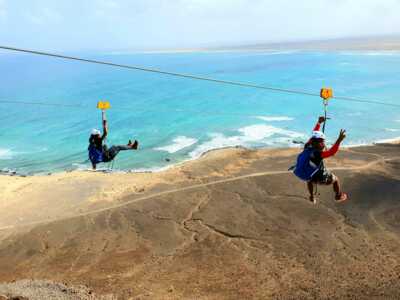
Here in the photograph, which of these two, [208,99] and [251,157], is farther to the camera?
[208,99]

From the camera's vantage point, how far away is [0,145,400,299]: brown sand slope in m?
13.0

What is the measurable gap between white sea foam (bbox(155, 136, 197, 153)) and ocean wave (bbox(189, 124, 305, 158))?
147 centimetres

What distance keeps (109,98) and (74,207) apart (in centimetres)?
4270

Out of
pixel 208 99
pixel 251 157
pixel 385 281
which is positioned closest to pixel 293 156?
pixel 251 157

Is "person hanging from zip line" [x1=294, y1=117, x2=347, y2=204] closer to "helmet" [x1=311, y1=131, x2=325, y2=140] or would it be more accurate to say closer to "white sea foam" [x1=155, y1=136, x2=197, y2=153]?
"helmet" [x1=311, y1=131, x2=325, y2=140]

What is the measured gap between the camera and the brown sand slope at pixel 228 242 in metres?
13.0

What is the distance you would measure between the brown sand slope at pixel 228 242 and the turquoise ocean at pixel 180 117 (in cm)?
1062

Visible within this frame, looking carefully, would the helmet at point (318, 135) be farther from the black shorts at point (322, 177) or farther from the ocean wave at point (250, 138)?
the ocean wave at point (250, 138)

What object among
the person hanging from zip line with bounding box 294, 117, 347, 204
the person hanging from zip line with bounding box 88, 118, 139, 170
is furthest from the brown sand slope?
the person hanging from zip line with bounding box 294, 117, 347, 204

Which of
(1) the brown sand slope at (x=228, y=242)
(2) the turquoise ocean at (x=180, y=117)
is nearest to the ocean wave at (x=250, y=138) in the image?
(2) the turquoise ocean at (x=180, y=117)

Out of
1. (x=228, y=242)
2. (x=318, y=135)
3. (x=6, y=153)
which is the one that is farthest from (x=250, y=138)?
(x=318, y=135)

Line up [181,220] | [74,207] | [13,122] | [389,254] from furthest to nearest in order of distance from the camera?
1. [13,122]
2. [74,207]
3. [181,220]
4. [389,254]

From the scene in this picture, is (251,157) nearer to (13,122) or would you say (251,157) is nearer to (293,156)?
(293,156)

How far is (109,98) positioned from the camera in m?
60.3
